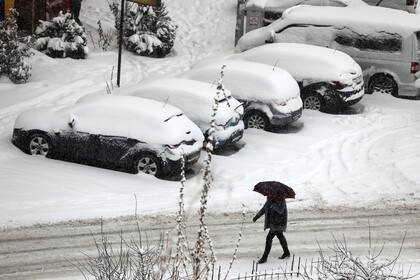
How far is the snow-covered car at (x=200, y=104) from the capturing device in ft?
46.4

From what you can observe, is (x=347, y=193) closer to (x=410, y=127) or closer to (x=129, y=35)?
(x=410, y=127)

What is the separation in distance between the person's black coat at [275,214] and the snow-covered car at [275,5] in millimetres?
13684

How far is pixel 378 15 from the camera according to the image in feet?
65.0

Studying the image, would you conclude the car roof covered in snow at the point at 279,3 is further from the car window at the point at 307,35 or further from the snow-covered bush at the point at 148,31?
the car window at the point at 307,35

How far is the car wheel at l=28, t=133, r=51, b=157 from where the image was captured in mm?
13289

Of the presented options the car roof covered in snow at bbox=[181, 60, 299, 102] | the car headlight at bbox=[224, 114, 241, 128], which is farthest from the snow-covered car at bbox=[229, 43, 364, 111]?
the car headlight at bbox=[224, 114, 241, 128]

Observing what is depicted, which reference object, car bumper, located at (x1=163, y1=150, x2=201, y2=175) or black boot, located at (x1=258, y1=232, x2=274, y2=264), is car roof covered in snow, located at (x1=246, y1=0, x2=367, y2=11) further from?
black boot, located at (x1=258, y1=232, x2=274, y2=264)

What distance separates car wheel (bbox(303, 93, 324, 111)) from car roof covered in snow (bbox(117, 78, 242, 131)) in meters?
3.15

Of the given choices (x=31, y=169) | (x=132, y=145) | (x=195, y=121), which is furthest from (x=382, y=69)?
(x=31, y=169)

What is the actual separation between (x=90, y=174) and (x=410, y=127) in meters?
7.74

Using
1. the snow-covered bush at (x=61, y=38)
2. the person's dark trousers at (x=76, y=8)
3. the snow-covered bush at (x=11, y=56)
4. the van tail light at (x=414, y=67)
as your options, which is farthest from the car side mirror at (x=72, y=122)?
the person's dark trousers at (x=76, y=8)

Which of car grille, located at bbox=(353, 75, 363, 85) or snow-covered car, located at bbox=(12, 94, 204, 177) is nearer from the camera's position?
snow-covered car, located at bbox=(12, 94, 204, 177)

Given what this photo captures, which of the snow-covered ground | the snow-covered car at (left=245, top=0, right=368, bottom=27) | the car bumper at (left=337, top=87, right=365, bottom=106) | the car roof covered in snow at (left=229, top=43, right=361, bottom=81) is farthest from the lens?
the snow-covered car at (left=245, top=0, right=368, bottom=27)

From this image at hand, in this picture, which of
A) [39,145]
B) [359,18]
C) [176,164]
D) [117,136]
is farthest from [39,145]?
[359,18]
